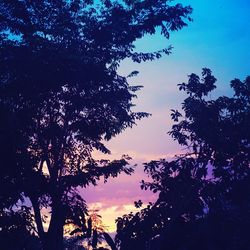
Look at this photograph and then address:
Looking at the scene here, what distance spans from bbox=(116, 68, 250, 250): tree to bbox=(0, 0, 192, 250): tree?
14.2 feet

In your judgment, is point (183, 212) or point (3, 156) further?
point (3, 156)

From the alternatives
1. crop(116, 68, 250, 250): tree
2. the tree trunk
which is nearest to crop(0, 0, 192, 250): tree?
the tree trunk

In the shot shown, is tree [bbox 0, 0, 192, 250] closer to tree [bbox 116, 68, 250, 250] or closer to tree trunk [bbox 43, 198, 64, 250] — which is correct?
tree trunk [bbox 43, 198, 64, 250]

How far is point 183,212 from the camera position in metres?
11.8

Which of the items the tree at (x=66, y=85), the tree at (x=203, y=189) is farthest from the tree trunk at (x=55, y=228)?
the tree at (x=203, y=189)

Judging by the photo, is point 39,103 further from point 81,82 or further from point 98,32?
point 98,32

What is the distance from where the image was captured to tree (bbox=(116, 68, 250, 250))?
35.8 ft

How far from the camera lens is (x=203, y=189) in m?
12.2

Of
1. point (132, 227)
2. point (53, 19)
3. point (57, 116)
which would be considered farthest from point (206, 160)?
point (53, 19)

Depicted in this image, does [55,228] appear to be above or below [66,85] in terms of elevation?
below

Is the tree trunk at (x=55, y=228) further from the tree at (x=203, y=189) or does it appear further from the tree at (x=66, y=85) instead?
the tree at (x=203, y=189)

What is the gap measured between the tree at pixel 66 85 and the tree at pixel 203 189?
14.2 ft

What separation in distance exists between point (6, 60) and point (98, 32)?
4.67 metres

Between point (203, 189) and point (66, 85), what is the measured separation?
836cm
